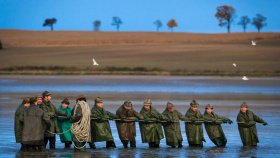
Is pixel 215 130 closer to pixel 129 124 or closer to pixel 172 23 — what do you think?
pixel 129 124

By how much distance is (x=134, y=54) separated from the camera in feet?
286

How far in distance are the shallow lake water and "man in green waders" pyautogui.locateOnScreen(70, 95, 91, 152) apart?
404mm

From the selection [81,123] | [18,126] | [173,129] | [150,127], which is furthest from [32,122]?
[173,129]

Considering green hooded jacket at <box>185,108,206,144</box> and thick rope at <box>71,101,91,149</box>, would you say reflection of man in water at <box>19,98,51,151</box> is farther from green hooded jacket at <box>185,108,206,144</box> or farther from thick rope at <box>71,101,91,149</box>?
green hooded jacket at <box>185,108,206,144</box>

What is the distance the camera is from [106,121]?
55.3 feet

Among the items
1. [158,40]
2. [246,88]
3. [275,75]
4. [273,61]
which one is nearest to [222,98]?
[246,88]

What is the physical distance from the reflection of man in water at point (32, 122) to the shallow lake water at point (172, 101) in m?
0.41

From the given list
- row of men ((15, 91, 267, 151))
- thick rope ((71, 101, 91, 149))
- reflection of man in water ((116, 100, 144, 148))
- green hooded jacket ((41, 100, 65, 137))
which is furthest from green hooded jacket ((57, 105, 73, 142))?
reflection of man in water ((116, 100, 144, 148))

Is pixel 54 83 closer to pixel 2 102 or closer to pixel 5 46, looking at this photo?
pixel 2 102

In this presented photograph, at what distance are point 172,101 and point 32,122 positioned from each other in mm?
18987

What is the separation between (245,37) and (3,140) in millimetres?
96351

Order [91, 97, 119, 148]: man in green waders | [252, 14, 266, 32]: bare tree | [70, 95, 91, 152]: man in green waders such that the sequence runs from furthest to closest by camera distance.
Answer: [252, 14, 266, 32]: bare tree → [91, 97, 119, 148]: man in green waders → [70, 95, 91, 152]: man in green waders

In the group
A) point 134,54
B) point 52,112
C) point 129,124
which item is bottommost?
point 129,124

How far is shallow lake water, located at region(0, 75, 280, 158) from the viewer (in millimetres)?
16531
